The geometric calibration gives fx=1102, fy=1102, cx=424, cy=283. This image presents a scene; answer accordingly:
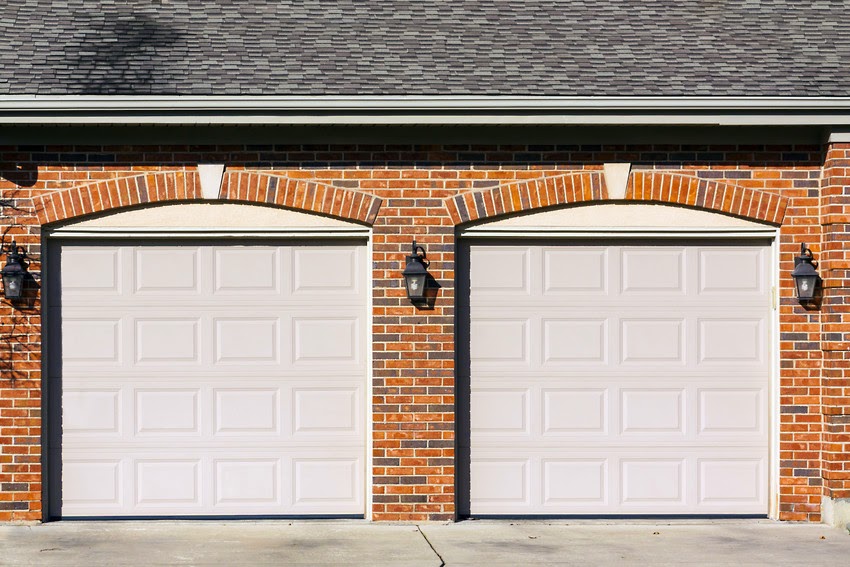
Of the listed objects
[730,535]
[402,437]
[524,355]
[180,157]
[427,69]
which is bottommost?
[730,535]

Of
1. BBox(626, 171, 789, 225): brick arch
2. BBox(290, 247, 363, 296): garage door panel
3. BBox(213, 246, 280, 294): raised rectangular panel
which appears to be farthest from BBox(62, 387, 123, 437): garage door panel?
BBox(626, 171, 789, 225): brick arch

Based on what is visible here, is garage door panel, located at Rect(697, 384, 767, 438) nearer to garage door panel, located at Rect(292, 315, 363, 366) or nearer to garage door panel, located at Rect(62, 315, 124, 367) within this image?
garage door panel, located at Rect(292, 315, 363, 366)

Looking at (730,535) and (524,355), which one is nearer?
(730,535)

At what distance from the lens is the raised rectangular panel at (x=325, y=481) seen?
10383mm

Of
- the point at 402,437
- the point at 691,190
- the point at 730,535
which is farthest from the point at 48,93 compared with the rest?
the point at 730,535

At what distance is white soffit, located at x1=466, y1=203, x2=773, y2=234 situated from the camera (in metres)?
10.4

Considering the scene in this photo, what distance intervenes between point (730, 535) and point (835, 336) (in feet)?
6.87

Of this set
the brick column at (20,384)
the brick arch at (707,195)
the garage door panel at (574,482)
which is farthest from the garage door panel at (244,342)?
the brick arch at (707,195)

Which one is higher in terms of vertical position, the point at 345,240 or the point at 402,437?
the point at 345,240

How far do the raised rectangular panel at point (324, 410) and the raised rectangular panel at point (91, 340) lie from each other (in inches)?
69.4

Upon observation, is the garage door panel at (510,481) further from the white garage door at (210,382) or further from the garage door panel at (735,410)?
the garage door panel at (735,410)

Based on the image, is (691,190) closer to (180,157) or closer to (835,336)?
(835,336)

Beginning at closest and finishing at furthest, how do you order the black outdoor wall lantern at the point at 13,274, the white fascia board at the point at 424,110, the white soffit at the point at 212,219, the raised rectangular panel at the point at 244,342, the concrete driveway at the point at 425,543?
1. the concrete driveway at the point at 425,543
2. the white fascia board at the point at 424,110
3. the black outdoor wall lantern at the point at 13,274
4. the white soffit at the point at 212,219
5. the raised rectangular panel at the point at 244,342

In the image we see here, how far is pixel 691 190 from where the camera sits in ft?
33.9
